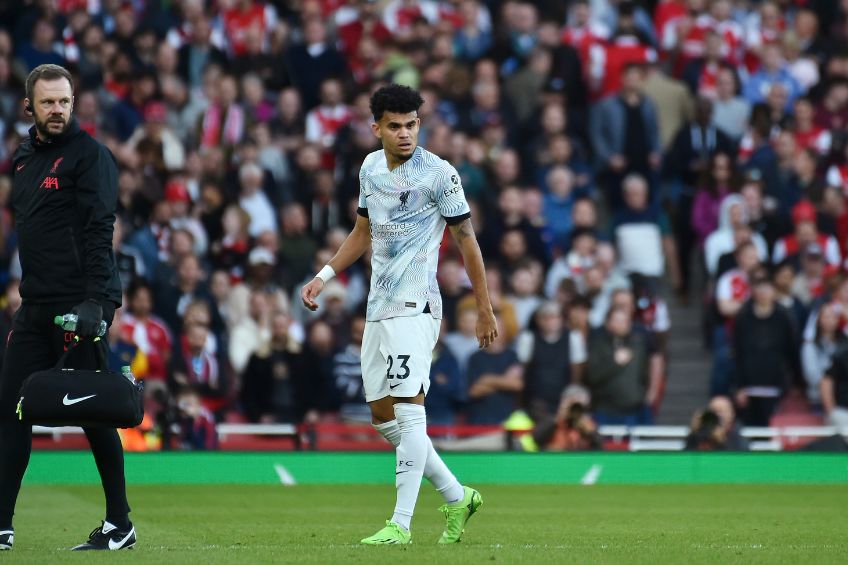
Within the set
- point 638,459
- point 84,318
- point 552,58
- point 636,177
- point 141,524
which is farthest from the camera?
point 552,58

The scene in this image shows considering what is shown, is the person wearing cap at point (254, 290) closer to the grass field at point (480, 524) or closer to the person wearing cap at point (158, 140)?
the person wearing cap at point (158, 140)

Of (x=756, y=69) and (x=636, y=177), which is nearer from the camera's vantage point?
(x=636, y=177)

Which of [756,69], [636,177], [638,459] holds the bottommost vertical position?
[638,459]

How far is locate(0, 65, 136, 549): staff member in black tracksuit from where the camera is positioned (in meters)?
8.19

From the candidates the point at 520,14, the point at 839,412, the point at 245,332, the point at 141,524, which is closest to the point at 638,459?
the point at 839,412

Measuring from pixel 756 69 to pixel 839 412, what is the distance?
6175 mm

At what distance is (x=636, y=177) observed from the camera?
19328 millimetres

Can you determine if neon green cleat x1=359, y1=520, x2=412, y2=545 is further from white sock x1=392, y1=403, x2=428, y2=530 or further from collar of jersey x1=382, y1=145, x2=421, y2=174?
collar of jersey x1=382, y1=145, x2=421, y2=174

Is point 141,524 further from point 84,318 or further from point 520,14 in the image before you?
point 520,14

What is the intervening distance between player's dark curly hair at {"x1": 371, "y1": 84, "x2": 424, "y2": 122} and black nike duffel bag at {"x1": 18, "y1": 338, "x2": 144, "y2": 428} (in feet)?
6.79

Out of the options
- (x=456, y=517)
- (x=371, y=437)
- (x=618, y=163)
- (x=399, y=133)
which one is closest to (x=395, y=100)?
(x=399, y=133)

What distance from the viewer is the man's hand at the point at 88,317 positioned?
26.3 feet

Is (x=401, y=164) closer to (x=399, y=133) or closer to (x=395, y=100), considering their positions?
(x=399, y=133)

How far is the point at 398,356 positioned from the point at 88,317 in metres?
1.71
